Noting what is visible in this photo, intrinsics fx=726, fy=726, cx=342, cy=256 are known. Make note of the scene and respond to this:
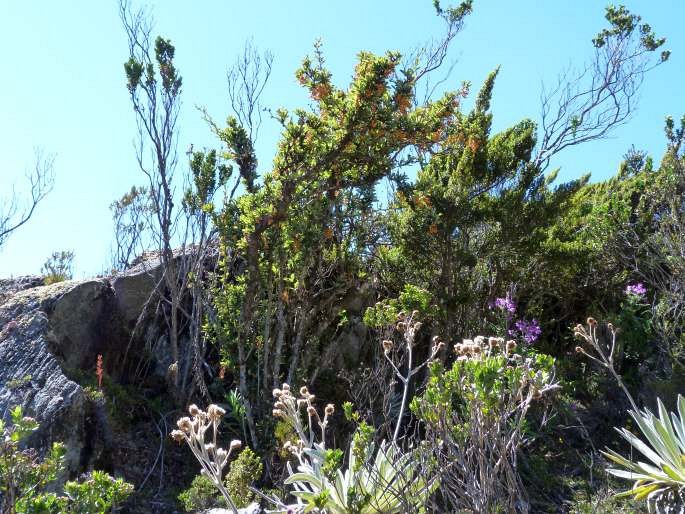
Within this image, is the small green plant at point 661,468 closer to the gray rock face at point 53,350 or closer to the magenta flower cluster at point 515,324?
the magenta flower cluster at point 515,324

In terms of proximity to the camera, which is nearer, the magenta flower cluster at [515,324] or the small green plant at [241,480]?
the small green plant at [241,480]

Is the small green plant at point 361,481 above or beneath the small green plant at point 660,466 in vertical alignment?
above

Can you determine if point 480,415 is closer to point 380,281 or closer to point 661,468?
point 661,468

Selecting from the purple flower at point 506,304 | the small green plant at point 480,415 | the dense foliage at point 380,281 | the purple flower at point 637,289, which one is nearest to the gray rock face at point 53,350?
the dense foliage at point 380,281

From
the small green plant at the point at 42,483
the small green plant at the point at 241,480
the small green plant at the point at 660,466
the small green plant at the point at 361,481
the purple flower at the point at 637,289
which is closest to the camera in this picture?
the small green plant at the point at 42,483

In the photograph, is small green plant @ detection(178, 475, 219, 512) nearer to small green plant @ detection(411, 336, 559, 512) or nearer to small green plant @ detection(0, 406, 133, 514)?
small green plant @ detection(0, 406, 133, 514)

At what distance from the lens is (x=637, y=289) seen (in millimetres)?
7789

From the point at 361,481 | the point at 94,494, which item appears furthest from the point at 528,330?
the point at 94,494

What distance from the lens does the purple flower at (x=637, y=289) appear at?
7.79m

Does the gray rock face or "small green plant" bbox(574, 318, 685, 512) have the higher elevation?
the gray rock face

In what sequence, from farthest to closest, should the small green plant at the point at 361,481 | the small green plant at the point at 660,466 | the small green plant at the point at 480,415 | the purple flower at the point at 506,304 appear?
1. the purple flower at the point at 506,304
2. the small green plant at the point at 660,466
3. the small green plant at the point at 361,481
4. the small green plant at the point at 480,415

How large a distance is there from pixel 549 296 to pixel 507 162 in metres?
1.95

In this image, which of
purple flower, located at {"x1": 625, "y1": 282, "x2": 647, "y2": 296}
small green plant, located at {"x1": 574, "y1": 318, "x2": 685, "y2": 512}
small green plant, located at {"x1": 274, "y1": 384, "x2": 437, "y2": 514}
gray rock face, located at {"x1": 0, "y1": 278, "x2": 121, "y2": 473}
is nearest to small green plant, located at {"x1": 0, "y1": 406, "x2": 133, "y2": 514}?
small green plant, located at {"x1": 274, "y1": 384, "x2": 437, "y2": 514}

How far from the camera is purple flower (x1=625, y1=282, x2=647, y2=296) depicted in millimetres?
7791
